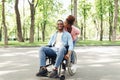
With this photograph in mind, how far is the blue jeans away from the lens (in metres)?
8.58

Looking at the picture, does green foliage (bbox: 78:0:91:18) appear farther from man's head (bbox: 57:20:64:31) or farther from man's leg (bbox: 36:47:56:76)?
man's leg (bbox: 36:47:56:76)

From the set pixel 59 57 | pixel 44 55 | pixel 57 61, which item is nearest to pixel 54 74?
pixel 57 61

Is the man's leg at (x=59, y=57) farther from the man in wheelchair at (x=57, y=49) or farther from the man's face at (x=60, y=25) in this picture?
the man's face at (x=60, y=25)

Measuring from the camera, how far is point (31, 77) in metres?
9.19

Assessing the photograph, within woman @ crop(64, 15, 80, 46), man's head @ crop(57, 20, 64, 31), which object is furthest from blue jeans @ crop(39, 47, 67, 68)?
woman @ crop(64, 15, 80, 46)

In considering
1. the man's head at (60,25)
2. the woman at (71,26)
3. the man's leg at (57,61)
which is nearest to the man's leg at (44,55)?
the man's leg at (57,61)

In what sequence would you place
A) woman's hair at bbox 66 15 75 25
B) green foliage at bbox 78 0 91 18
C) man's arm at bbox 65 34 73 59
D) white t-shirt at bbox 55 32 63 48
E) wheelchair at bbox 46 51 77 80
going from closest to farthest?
man's arm at bbox 65 34 73 59, wheelchair at bbox 46 51 77 80, white t-shirt at bbox 55 32 63 48, woman's hair at bbox 66 15 75 25, green foliage at bbox 78 0 91 18

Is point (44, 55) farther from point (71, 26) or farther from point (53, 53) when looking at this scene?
point (71, 26)

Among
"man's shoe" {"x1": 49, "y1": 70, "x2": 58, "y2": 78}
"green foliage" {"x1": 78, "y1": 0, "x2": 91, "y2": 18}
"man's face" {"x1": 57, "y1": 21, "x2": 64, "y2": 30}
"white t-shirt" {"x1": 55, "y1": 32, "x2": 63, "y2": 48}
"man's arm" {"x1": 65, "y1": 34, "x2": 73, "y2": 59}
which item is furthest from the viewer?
"green foliage" {"x1": 78, "y1": 0, "x2": 91, "y2": 18}

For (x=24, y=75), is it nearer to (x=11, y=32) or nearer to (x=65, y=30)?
(x=65, y=30)

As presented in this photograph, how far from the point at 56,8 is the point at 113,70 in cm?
4141

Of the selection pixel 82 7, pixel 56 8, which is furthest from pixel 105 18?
pixel 56 8

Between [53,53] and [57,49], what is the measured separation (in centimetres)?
23

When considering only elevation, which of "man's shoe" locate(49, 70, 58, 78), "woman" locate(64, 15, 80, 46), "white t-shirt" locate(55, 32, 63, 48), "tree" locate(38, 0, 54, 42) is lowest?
"man's shoe" locate(49, 70, 58, 78)
